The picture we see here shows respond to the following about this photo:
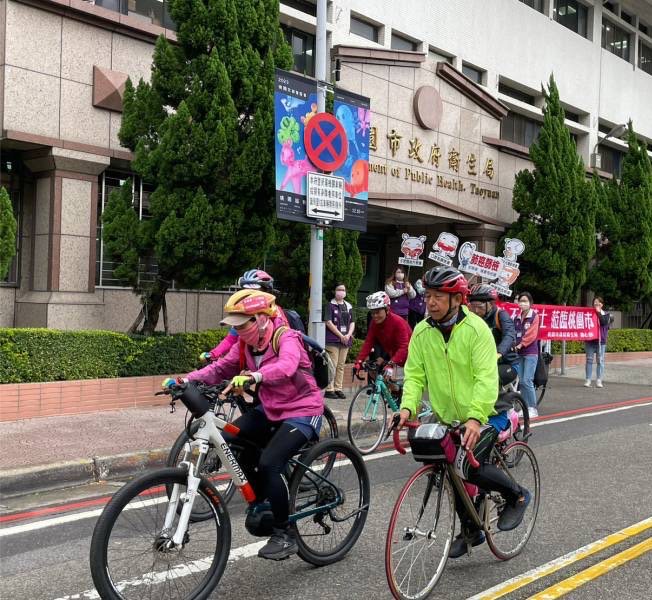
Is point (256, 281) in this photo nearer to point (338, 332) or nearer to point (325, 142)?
point (325, 142)

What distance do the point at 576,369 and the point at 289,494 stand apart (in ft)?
56.0

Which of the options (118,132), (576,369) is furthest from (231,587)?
(576,369)

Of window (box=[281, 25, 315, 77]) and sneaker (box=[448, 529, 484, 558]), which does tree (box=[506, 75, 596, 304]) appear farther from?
sneaker (box=[448, 529, 484, 558])

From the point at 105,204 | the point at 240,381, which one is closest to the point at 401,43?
the point at 105,204

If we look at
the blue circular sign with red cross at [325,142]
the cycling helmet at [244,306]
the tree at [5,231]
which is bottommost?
the cycling helmet at [244,306]

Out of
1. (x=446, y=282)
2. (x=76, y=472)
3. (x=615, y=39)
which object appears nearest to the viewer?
(x=446, y=282)

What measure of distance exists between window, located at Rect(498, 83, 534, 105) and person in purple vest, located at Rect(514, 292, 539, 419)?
50.3 ft

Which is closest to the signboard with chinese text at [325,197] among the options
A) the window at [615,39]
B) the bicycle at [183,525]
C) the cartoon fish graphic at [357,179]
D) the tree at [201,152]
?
the cartoon fish graphic at [357,179]

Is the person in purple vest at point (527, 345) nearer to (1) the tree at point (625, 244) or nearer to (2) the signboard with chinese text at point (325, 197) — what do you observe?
(2) the signboard with chinese text at point (325, 197)

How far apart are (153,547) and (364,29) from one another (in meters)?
17.8

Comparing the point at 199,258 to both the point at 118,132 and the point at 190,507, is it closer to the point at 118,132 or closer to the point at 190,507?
the point at 118,132

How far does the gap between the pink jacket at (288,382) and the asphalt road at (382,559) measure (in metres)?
0.98

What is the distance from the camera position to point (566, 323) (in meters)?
17.2

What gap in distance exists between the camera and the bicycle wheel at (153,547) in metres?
3.76
